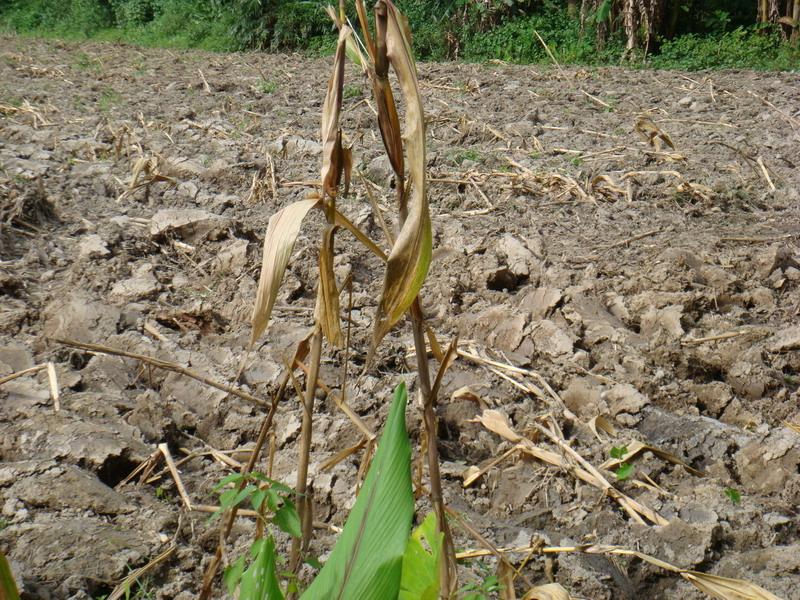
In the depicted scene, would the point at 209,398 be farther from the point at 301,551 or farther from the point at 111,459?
the point at 301,551

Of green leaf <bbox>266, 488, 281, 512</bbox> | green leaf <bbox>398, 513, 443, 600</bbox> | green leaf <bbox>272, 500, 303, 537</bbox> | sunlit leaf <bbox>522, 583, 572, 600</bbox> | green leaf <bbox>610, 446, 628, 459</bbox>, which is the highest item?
green leaf <bbox>266, 488, 281, 512</bbox>

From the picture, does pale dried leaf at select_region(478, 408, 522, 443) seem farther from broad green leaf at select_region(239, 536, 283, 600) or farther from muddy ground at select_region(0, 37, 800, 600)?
broad green leaf at select_region(239, 536, 283, 600)

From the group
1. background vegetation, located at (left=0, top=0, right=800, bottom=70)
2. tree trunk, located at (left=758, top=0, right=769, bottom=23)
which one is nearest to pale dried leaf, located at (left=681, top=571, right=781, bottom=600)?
background vegetation, located at (left=0, top=0, right=800, bottom=70)

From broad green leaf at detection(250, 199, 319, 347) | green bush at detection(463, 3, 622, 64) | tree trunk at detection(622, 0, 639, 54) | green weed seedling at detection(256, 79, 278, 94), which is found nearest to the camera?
broad green leaf at detection(250, 199, 319, 347)

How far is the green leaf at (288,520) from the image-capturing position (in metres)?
1.21

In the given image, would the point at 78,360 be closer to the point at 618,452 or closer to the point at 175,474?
the point at 175,474

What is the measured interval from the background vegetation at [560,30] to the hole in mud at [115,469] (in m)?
7.97

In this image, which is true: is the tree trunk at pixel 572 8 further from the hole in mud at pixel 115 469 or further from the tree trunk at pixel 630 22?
the hole in mud at pixel 115 469

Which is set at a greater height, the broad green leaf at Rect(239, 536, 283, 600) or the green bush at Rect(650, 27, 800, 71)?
the green bush at Rect(650, 27, 800, 71)

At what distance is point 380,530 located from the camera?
104cm

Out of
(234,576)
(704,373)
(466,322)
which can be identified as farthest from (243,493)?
(704,373)

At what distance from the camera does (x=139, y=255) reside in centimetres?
342

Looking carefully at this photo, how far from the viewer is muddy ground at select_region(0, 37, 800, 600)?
1.81m

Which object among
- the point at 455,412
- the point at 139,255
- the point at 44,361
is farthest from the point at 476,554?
the point at 139,255
